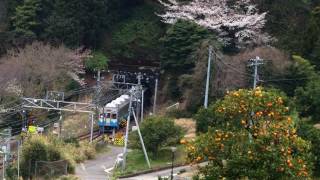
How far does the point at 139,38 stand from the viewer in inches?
1989

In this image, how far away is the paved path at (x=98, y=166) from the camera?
31.4 meters

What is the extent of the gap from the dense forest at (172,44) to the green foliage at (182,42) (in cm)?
6

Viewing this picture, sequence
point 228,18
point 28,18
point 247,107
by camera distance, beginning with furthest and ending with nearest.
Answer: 1. point 28,18
2. point 228,18
3. point 247,107

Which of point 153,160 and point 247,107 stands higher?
point 247,107

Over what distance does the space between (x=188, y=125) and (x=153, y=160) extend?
19.4ft

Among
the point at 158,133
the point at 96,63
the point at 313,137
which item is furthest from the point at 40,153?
the point at 96,63

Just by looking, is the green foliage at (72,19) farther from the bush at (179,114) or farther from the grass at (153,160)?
the grass at (153,160)

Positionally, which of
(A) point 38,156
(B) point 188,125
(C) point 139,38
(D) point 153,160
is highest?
(C) point 139,38

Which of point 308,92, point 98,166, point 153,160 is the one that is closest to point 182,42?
point 308,92

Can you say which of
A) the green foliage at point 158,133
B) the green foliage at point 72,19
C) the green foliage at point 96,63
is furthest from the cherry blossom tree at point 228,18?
the green foliage at point 158,133

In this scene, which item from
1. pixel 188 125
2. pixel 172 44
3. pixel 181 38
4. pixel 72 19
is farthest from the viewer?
pixel 72 19

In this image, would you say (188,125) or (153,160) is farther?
(188,125)

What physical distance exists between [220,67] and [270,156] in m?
24.7

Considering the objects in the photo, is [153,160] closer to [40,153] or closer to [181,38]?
[40,153]
